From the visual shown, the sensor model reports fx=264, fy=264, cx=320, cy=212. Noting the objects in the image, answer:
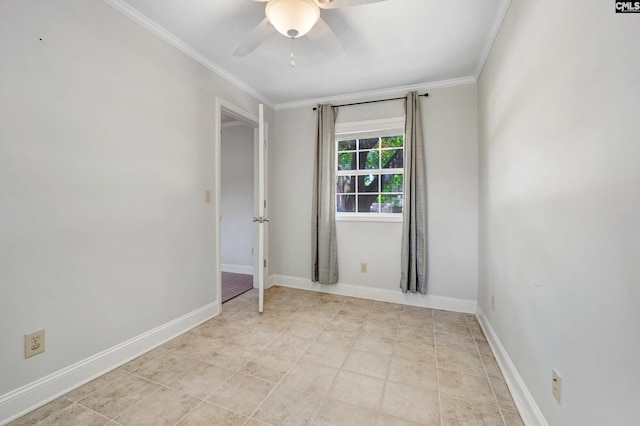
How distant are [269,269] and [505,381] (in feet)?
8.87

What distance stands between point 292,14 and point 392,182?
2120 millimetres

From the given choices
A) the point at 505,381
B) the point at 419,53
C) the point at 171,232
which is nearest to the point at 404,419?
the point at 505,381

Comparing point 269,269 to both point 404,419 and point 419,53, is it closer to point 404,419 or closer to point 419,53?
point 404,419

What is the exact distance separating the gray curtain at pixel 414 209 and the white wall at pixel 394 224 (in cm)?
12

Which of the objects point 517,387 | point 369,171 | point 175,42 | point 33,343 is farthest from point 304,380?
point 175,42

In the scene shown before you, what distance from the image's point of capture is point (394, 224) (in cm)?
308

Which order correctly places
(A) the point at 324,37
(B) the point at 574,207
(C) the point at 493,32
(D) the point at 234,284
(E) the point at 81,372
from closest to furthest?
(B) the point at 574,207 → (E) the point at 81,372 → (A) the point at 324,37 → (C) the point at 493,32 → (D) the point at 234,284

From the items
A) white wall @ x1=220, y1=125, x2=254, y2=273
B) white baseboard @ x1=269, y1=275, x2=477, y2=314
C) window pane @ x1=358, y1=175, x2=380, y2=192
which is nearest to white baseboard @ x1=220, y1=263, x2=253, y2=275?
white wall @ x1=220, y1=125, x2=254, y2=273

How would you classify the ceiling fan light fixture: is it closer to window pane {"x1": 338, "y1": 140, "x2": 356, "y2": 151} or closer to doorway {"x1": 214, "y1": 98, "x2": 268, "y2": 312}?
window pane {"x1": 338, "y1": 140, "x2": 356, "y2": 151}

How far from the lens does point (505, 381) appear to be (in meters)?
1.67

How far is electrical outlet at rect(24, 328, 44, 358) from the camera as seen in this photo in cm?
140

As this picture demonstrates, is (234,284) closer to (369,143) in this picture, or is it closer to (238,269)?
(238,269)

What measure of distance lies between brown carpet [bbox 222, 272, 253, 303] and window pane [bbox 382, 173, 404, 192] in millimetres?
2227

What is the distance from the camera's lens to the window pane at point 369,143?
3217 millimetres
